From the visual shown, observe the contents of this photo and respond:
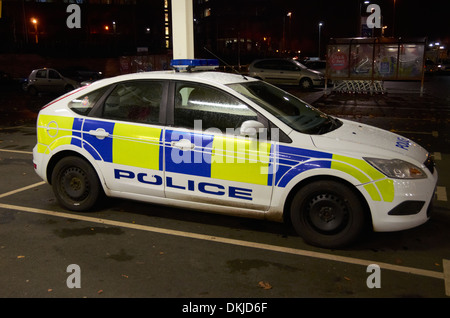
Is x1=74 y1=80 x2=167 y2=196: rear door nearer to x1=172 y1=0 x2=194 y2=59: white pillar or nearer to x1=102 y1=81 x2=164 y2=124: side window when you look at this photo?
x1=102 y1=81 x2=164 y2=124: side window

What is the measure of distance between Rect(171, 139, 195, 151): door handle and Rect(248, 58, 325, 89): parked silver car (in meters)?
19.3

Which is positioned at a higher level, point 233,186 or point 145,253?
point 233,186

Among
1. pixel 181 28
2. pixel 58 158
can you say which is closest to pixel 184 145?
pixel 58 158

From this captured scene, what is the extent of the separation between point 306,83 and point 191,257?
2070 centimetres

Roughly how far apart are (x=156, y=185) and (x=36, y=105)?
51.0 feet

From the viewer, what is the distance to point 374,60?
66.7 ft

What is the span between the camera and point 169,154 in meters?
4.68

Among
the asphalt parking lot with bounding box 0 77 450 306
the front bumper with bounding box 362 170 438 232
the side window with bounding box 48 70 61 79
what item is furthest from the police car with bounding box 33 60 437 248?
the side window with bounding box 48 70 61 79

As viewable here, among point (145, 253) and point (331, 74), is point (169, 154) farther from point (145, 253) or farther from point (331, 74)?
point (331, 74)

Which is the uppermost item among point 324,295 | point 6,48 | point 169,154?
point 6,48

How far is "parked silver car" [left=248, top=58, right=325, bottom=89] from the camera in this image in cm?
2356

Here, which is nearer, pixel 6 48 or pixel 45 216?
pixel 45 216
